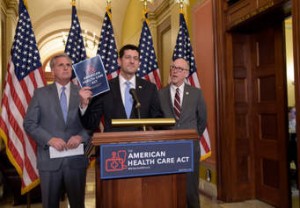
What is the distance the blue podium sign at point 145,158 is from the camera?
1459 mm

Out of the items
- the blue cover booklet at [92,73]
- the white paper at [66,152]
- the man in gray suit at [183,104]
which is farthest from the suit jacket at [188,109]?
the blue cover booklet at [92,73]

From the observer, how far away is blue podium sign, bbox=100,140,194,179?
57.4 inches

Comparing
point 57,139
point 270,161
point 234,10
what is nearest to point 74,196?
point 57,139

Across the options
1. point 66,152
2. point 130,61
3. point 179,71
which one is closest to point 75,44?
point 179,71

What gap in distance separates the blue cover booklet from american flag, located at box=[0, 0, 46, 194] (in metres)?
1.79

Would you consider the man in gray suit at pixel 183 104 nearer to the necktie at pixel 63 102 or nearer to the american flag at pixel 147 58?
the necktie at pixel 63 102

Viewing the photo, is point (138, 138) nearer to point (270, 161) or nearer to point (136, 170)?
point (136, 170)

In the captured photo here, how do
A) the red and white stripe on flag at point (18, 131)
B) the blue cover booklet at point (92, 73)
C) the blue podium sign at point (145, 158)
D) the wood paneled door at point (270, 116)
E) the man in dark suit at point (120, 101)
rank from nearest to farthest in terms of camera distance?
the blue podium sign at point (145, 158) < the blue cover booklet at point (92, 73) < the man in dark suit at point (120, 101) < the red and white stripe on flag at point (18, 131) < the wood paneled door at point (270, 116)

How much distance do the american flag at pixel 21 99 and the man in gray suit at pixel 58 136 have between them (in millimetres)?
866

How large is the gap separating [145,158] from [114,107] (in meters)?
0.55

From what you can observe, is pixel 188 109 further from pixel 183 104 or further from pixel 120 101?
pixel 120 101

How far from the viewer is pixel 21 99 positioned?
334 cm

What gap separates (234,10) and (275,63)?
81cm

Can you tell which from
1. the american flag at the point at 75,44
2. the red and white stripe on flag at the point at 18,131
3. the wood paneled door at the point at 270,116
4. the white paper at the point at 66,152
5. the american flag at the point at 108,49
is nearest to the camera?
the white paper at the point at 66,152
